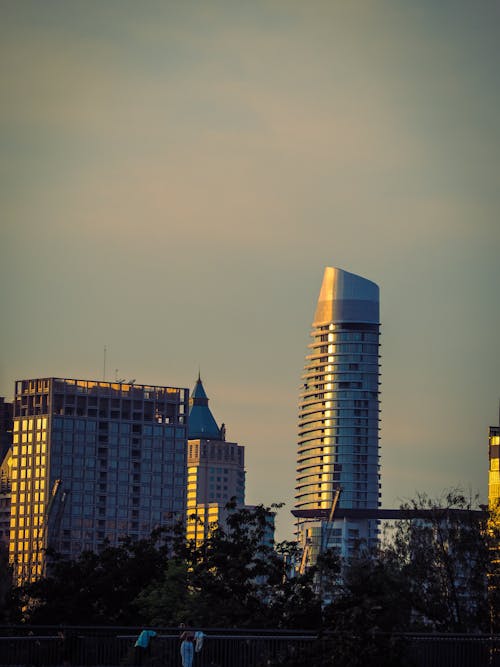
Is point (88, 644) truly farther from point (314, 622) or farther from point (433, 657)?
point (314, 622)

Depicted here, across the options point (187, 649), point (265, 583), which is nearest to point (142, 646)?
point (187, 649)

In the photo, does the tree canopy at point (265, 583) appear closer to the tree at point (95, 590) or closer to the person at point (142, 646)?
the tree at point (95, 590)

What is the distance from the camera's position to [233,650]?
8200cm

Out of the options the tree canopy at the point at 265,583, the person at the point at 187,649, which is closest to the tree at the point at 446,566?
the tree canopy at the point at 265,583

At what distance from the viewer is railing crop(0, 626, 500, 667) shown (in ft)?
263

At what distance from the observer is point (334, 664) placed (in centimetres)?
7875

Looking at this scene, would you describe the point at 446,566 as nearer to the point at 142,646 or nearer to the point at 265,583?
the point at 265,583

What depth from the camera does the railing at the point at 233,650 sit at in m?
80.3

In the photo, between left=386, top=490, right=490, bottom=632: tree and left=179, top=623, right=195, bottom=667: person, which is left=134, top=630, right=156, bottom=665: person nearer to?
left=179, top=623, right=195, bottom=667: person

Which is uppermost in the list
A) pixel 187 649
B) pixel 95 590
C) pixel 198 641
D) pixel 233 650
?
pixel 95 590

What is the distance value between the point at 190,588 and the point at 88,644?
45920 millimetres

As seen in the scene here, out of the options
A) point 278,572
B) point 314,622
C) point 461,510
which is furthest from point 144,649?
point 461,510

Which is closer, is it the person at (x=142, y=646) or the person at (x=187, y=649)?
the person at (x=187, y=649)

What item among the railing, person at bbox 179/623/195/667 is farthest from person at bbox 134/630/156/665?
person at bbox 179/623/195/667
